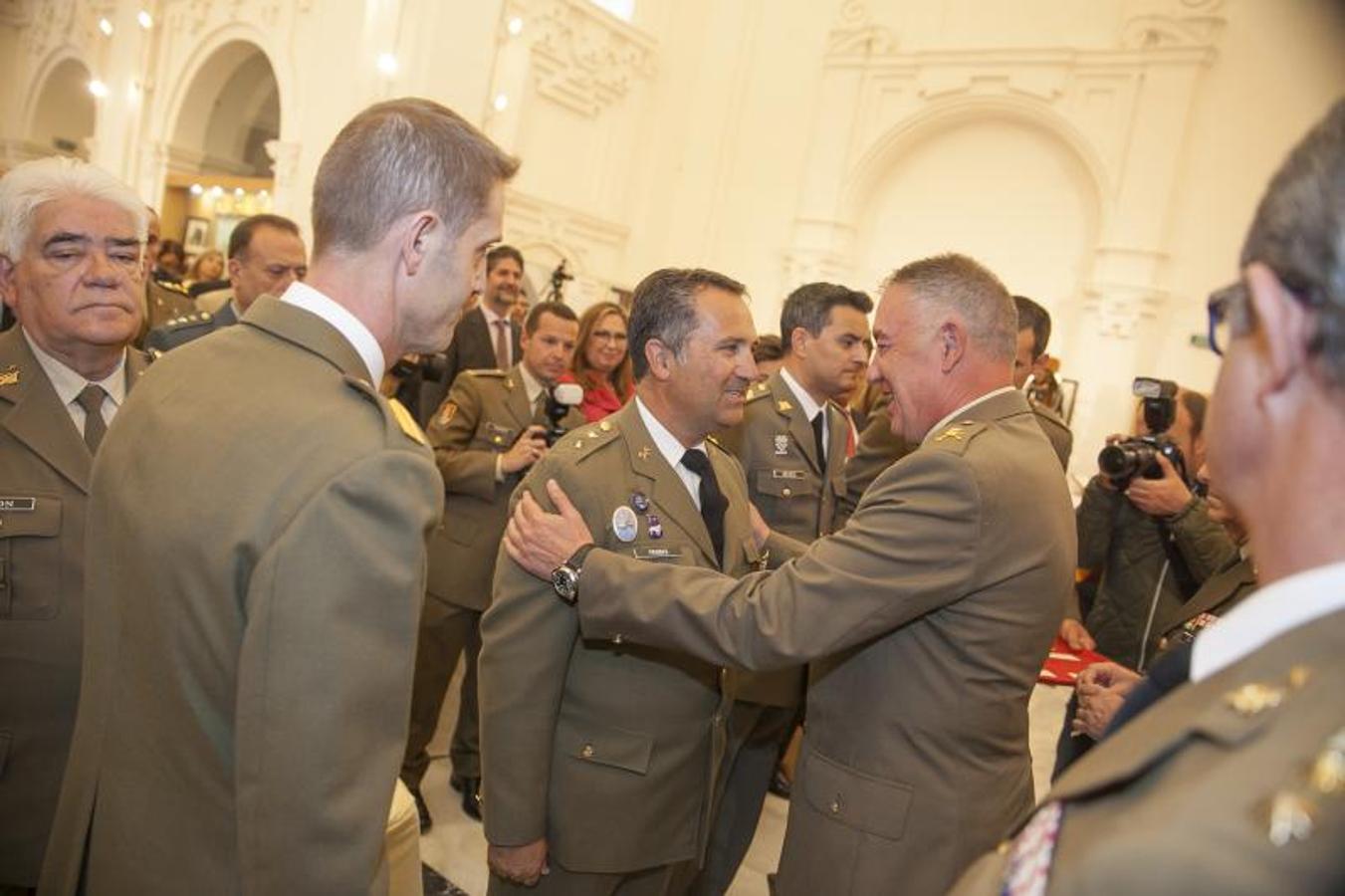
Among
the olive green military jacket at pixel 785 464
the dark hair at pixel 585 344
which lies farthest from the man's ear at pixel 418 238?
the dark hair at pixel 585 344

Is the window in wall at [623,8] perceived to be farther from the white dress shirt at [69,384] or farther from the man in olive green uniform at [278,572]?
the man in olive green uniform at [278,572]

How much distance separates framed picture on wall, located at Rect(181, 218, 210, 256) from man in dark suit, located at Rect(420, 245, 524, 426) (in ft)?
31.1

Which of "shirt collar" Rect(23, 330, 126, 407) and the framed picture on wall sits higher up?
the framed picture on wall

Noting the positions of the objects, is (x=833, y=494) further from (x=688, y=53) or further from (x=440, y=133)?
(x=688, y=53)

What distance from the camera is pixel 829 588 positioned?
1.73m

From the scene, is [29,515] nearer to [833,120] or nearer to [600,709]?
[600,709]

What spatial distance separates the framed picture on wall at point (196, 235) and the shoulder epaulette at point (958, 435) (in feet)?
44.2

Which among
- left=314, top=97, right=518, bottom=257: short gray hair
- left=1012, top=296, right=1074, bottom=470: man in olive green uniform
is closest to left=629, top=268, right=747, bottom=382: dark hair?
left=314, top=97, right=518, bottom=257: short gray hair

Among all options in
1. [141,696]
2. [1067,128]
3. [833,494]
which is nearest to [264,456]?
[141,696]

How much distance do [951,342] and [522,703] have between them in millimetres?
1200

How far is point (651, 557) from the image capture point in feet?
6.62

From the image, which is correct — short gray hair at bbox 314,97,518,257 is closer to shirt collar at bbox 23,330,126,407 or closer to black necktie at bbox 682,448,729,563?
shirt collar at bbox 23,330,126,407

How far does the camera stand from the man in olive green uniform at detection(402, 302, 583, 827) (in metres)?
3.45

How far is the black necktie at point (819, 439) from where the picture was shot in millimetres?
3693
